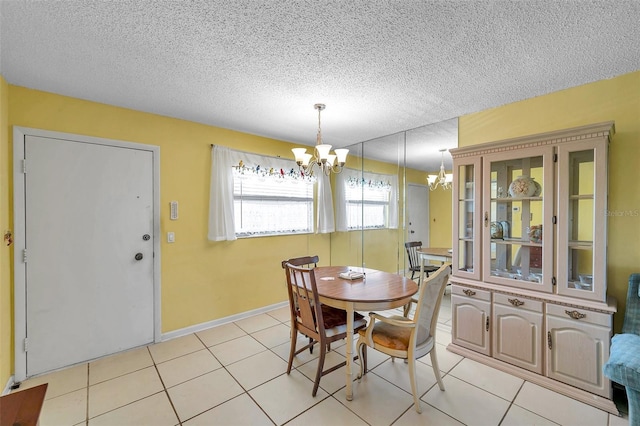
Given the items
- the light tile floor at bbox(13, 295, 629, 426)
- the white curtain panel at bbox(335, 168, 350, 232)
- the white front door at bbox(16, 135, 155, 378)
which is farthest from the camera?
the white curtain panel at bbox(335, 168, 350, 232)

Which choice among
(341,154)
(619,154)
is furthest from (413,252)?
(619,154)

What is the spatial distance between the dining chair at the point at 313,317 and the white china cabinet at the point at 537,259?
1195mm

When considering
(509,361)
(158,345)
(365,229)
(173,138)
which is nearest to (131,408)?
(158,345)

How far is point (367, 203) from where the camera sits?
4.25 metres

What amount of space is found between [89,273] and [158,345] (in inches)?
39.4

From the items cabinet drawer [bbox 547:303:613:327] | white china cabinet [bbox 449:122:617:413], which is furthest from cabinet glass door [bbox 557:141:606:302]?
cabinet drawer [bbox 547:303:613:327]

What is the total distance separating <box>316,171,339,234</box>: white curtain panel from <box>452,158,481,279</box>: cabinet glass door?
206 centimetres

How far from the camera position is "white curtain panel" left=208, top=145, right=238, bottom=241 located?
322 centimetres

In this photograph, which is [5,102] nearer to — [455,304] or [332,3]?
[332,3]

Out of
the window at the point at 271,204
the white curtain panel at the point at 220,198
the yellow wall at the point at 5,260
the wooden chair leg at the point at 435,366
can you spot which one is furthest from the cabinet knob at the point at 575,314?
the yellow wall at the point at 5,260

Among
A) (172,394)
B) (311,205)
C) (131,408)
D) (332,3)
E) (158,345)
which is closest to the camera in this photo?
(332,3)

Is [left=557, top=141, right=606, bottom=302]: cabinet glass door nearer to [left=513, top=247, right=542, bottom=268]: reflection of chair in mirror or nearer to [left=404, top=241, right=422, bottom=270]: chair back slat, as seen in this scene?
[left=513, top=247, right=542, bottom=268]: reflection of chair in mirror

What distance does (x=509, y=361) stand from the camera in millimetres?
2279

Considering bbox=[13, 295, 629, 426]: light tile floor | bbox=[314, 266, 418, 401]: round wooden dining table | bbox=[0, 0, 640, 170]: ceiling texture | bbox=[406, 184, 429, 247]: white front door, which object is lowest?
bbox=[13, 295, 629, 426]: light tile floor
